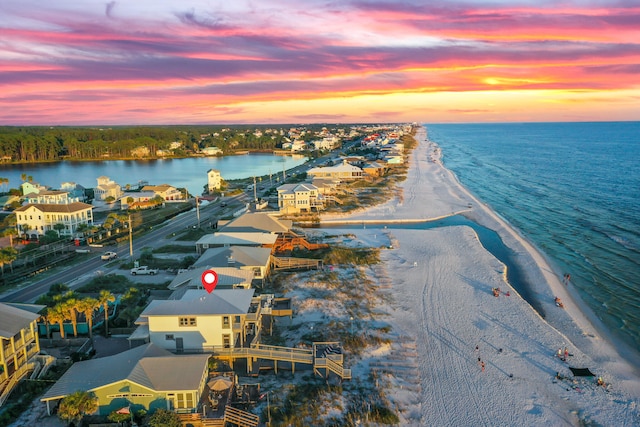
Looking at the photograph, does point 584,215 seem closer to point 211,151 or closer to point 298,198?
point 298,198

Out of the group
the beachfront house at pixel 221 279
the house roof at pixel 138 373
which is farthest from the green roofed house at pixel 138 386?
the beachfront house at pixel 221 279

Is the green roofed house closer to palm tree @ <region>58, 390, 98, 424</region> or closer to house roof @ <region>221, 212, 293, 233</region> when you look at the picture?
palm tree @ <region>58, 390, 98, 424</region>

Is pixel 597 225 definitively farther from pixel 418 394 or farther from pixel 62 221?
pixel 62 221

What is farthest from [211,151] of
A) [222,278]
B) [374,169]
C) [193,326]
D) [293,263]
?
[193,326]

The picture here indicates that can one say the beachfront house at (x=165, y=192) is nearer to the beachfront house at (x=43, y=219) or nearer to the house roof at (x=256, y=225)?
the beachfront house at (x=43, y=219)

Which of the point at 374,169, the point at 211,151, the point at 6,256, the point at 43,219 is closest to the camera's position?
the point at 6,256

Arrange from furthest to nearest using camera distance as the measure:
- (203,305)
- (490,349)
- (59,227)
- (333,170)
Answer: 1. (333,170)
2. (59,227)
3. (490,349)
4. (203,305)

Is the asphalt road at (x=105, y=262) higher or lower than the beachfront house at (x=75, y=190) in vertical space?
lower
